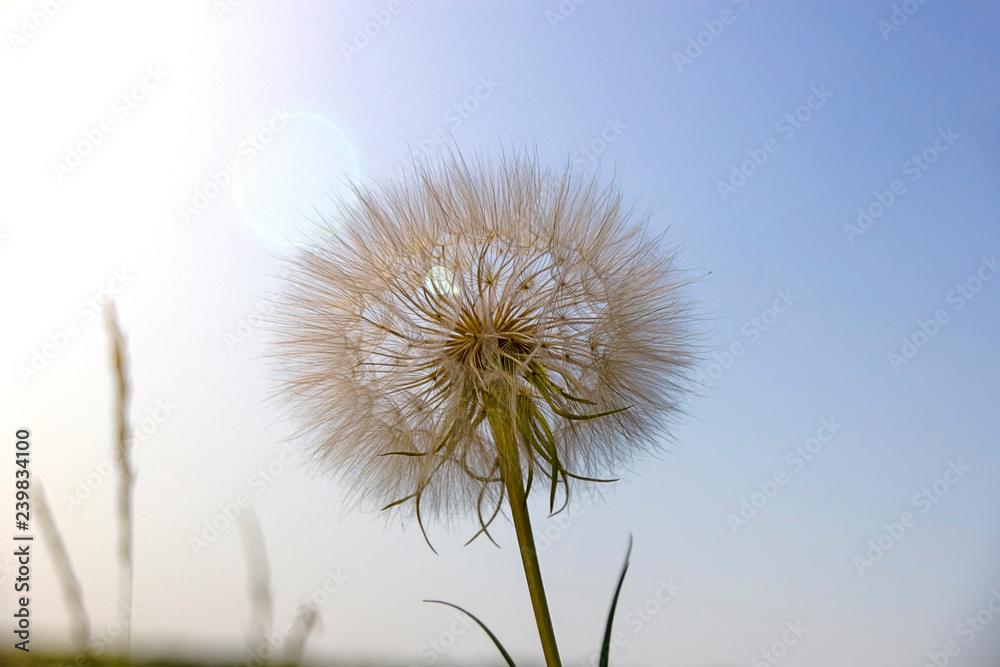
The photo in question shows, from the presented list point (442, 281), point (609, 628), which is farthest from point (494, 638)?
point (442, 281)

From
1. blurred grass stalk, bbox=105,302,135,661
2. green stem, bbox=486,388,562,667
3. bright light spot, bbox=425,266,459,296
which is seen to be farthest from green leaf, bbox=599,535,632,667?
blurred grass stalk, bbox=105,302,135,661

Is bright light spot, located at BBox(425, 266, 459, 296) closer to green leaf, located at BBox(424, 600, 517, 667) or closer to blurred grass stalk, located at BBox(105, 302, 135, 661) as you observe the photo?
green leaf, located at BBox(424, 600, 517, 667)

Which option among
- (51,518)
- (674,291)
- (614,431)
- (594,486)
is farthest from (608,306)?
(51,518)

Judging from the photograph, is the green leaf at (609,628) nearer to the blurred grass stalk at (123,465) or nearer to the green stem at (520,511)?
the green stem at (520,511)

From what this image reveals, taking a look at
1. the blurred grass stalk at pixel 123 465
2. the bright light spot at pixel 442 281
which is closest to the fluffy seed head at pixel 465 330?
the bright light spot at pixel 442 281

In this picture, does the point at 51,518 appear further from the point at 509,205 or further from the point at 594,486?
the point at 594,486

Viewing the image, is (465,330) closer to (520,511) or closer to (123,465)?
(520,511)
